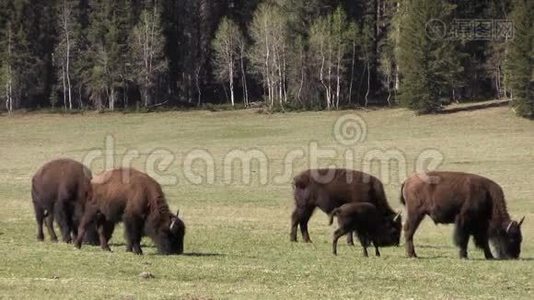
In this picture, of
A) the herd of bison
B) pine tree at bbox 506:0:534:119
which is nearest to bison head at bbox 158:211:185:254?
the herd of bison

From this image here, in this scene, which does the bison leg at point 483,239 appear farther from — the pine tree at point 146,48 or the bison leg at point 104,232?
the pine tree at point 146,48

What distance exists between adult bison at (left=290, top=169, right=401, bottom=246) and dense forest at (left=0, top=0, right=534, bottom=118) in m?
59.3

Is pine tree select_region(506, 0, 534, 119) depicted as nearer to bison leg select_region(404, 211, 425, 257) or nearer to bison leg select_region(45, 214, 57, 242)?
bison leg select_region(404, 211, 425, 257)

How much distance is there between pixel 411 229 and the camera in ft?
66.6

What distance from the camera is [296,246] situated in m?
22.0

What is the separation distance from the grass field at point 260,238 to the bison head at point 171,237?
367 millimetres

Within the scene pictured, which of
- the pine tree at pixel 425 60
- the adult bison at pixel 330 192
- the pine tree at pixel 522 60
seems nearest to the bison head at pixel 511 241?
the adult bison at pixel 330 192

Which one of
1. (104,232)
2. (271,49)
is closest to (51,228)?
(104,232)

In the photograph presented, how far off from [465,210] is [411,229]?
1168 mm

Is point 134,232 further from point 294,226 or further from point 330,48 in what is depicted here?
point 330,48

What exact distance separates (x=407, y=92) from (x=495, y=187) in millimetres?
59752

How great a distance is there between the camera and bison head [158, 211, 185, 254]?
1905 cm

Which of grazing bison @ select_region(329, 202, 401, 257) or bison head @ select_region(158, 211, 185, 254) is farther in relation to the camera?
grazing bison @ select_region(329, 202, 401, 257)

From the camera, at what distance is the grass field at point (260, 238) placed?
15078 millimetres
